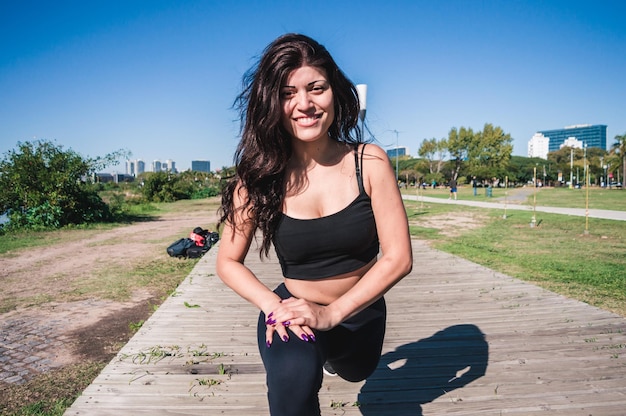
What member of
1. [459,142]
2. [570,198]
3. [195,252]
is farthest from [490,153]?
[195,252]

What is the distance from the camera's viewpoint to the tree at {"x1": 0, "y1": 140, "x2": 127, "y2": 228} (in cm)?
1530

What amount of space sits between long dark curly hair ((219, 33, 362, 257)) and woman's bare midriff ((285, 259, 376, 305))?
0.75 feet

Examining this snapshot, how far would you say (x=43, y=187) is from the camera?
15828 millimetres

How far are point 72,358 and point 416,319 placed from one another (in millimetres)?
3119

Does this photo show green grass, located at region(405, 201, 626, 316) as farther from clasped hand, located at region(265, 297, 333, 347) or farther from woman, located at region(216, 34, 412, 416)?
clasped hand, located at region(265, 297, 333, 347)

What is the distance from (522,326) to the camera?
3.51 meters

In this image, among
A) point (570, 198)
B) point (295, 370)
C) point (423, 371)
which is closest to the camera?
point (295, 370)

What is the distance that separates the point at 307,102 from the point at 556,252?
886 cm

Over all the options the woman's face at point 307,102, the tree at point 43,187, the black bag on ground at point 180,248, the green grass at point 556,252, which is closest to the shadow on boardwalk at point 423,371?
the woman's face at point 307,102

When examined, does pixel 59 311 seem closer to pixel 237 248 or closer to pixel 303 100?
pixel 237 248

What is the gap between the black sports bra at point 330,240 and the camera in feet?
5.18

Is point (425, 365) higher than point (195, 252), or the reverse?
point (425, 365)

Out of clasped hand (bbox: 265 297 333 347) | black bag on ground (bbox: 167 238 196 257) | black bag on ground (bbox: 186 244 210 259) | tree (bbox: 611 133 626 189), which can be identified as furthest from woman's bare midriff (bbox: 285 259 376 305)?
tree (bbox: 611 133 626 189)

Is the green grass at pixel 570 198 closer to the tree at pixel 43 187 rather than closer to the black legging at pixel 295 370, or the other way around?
the black legging at pixel 295 370
